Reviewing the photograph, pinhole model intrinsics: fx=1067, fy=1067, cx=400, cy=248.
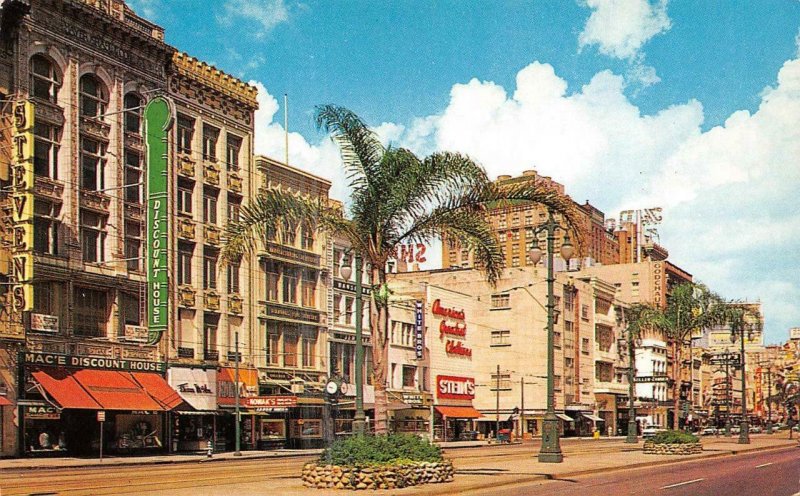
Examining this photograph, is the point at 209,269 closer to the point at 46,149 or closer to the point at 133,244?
the point at 133,244

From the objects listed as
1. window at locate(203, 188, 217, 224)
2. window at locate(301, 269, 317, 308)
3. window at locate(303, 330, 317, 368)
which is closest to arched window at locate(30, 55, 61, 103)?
window at locate(203, 188, 217, 224)

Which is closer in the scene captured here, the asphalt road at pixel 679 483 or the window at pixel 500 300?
the asphalt road at pixel 679 483

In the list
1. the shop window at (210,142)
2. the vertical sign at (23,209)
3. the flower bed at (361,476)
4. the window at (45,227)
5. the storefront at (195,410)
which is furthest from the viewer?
the shop window at (210,142)

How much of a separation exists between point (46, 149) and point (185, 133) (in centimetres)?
1152

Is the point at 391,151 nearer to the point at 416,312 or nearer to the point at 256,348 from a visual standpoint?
the point at 256,348

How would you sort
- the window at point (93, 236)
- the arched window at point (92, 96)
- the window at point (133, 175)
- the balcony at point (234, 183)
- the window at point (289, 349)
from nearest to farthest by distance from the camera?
the window at point (93, 236)
the arched window at point (92, 96)
the window at point (133, 175)
the balcony at point (234, 183)
the window at point (289, 349)

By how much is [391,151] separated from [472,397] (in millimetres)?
71012

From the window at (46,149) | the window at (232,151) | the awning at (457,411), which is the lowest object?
the awning at (457,411)

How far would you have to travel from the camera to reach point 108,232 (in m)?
56.8

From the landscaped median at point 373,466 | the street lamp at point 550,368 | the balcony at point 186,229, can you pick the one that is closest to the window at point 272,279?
the balcony at point 186,229

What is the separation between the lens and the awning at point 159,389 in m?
Result: 57.0

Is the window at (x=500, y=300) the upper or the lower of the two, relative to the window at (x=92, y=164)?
lower

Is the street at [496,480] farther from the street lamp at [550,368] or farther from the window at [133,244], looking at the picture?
the window at [133,244]

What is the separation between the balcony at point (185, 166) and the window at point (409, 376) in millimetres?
30075
